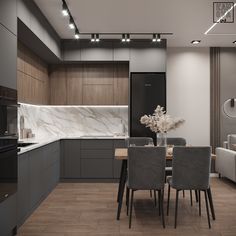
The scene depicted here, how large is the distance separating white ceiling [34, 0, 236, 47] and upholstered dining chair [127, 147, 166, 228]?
2.02m

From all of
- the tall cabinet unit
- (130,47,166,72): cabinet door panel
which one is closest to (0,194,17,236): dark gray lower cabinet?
the tall cabinet unit

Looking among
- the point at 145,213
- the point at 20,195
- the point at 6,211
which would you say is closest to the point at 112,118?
the point at 145,213

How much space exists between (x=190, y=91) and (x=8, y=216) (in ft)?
15.9

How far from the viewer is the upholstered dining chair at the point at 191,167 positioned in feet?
11.8

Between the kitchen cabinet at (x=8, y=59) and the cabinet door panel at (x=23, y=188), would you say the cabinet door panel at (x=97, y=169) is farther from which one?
the kitchen cabinet at (x=8, y=59)

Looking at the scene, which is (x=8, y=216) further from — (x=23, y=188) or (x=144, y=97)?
(x=144, y=97)

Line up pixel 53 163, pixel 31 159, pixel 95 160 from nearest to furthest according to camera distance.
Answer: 1. pixel 31 159
2. pixel 53 163
3. pixel 95 160

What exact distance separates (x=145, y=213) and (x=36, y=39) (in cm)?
288

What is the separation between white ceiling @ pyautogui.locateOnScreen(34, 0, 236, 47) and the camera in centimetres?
429

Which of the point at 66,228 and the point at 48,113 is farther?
the point at 48,113

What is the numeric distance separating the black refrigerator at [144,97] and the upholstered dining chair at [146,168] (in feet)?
8.17

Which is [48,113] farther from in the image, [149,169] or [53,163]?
[149,169]

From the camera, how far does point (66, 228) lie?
358cm

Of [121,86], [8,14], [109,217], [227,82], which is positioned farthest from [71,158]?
[227,82]
